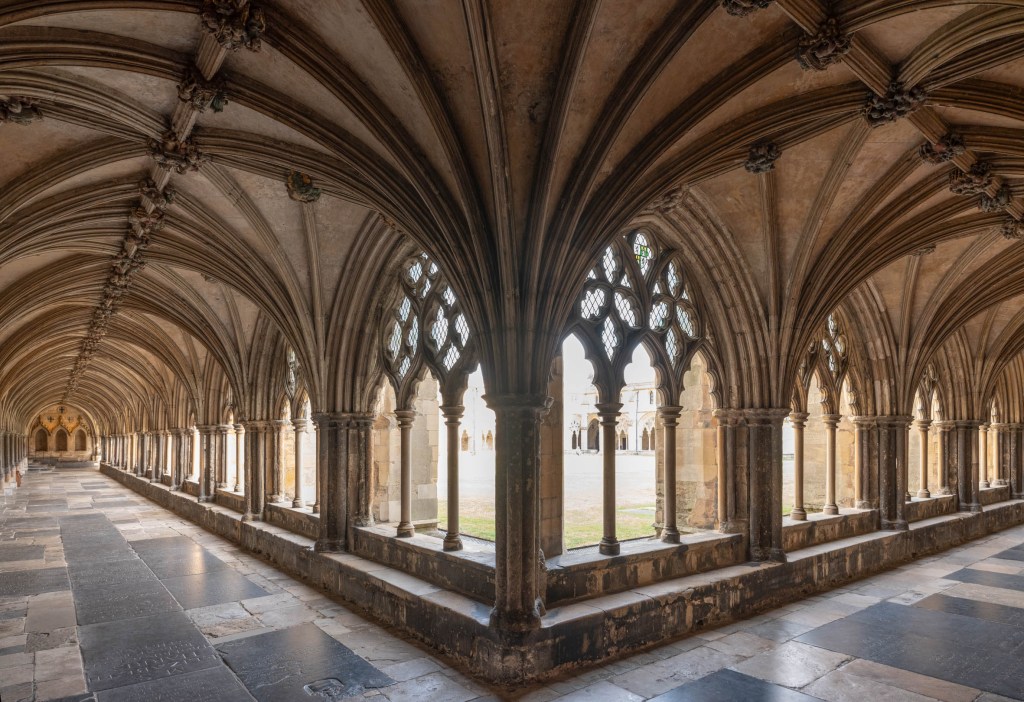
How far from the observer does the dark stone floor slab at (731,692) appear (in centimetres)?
467

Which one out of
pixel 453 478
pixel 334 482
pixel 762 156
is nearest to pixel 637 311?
pixel 762 156

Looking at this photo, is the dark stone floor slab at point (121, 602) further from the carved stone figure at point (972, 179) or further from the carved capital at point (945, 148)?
the carved stone figure at point (972, 179)

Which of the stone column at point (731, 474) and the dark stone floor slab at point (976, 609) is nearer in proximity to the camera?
the dark stone floor slab at point (976, 609)

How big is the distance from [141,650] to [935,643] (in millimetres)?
7108

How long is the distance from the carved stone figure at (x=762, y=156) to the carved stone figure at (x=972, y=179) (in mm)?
1909

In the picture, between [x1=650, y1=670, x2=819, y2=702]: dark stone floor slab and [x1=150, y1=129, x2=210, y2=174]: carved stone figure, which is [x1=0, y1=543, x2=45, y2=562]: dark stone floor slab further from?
[x1=650, y1=670, x2=819, y2=702]: dark stone floor slab

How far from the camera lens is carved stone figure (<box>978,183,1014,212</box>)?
6.22m

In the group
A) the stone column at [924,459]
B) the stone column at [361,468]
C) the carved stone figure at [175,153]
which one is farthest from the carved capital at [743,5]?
the stone column at [924,459]

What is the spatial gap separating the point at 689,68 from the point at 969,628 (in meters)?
5.97

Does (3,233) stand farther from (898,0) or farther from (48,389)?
(48,389)

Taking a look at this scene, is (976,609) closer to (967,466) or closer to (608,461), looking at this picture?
(608,461)

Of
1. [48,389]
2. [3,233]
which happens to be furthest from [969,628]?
[48,389]

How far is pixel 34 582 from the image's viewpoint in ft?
27.5

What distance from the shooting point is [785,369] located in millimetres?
7656
